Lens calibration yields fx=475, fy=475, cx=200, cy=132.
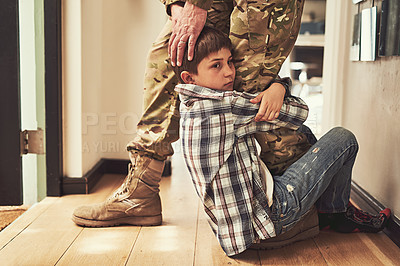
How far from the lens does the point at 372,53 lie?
68.0 inches

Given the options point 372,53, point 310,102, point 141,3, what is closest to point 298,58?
point 310,102

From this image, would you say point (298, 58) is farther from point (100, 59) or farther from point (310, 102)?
point (100, 59)

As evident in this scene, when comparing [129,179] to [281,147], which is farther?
[129,179]

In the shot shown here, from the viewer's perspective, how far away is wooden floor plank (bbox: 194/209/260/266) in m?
1.32

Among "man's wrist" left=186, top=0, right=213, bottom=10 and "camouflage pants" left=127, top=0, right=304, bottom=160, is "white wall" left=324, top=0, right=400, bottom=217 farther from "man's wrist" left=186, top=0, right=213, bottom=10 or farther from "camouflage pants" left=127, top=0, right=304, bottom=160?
"man's wrist" left=186, top=0, right=213, bottom=10

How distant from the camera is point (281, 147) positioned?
144cm

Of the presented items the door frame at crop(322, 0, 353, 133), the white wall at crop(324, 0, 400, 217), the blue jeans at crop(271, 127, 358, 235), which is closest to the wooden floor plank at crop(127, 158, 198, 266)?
the blue jeans at crop(271, 127, 358, 235)

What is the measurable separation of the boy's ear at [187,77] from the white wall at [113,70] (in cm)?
80

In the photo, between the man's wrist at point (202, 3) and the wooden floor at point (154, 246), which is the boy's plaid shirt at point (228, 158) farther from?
the man's wrist at point (202, 3)

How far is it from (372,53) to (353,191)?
1.84 feet

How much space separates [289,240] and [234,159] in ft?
1.06

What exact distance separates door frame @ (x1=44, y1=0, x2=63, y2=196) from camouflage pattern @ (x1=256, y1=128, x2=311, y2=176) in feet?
2.90

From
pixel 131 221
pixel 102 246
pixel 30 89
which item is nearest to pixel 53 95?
pixel 30 89

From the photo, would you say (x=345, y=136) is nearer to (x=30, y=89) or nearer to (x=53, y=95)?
(x=53, y=95)
